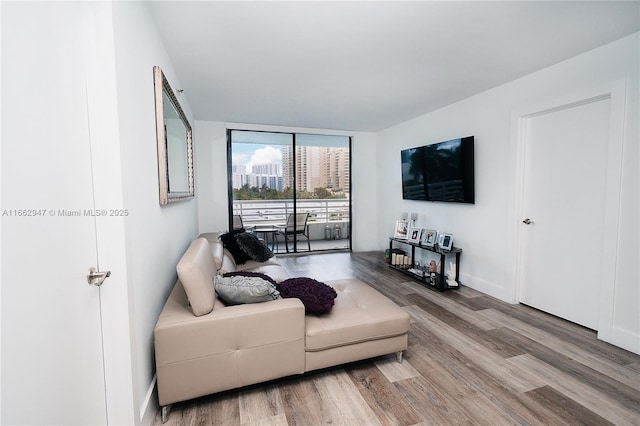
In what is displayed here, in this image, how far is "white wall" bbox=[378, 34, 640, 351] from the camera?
2.19 meters

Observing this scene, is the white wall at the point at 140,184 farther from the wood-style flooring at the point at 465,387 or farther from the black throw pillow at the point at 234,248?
the black throw pillow at the point at 234,248

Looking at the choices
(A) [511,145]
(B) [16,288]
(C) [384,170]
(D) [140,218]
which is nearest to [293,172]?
(C) [384,170]

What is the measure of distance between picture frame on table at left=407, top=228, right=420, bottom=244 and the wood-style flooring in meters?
1.62

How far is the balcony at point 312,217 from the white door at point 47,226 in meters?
4.03

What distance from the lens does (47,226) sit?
92 centimetres

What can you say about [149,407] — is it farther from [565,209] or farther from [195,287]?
[565,209]

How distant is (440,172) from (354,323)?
9.17 feet

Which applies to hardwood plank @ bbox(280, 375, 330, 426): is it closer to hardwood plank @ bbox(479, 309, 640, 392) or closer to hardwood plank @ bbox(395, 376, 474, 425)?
hardwood plank @ bbox(395, 376, 474, 425)

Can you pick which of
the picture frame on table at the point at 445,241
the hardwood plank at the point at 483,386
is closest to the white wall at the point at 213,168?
the picture frame on table at the point at 445,241

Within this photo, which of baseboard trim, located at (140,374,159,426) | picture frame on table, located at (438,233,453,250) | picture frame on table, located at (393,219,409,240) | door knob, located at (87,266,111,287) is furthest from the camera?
picture frame on table, located at (393,219,409,240)

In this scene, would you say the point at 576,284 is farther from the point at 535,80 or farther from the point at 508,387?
the point at 535,80

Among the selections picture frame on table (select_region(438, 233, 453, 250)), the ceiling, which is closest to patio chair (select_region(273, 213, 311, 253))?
the ceiling

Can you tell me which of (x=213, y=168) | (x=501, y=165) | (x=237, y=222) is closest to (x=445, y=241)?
(x=501, y=165)

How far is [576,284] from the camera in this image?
2.62 metres
